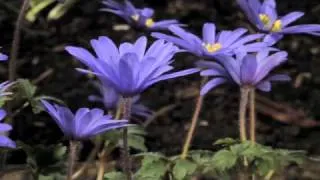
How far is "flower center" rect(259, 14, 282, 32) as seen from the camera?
4.35ft

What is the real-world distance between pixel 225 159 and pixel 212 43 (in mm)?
211

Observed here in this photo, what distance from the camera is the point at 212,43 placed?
51.3 inches

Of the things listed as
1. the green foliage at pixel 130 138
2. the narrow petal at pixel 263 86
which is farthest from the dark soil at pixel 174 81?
the narrow petal at pixel 263 86

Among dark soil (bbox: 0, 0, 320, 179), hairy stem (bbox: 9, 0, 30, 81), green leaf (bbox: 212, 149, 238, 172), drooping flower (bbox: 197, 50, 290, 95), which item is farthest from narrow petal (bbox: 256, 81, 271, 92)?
dark soil (bbox: 0, 0, 320, 179)

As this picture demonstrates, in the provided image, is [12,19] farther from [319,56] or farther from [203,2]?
[319,56]

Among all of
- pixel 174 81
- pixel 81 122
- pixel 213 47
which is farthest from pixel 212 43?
pixel 174 81

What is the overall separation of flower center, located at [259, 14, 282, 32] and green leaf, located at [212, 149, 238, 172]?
0.78ft

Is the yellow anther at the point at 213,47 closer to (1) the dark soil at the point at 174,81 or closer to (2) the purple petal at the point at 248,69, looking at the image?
(2) the purple petal at the point at 248,69

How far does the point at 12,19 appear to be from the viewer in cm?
234

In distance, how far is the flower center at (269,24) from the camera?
1325 millimetres

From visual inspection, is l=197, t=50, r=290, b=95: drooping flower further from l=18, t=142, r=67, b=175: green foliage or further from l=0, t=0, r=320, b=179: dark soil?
l=0, t=0, r=320, b=179: dark soil

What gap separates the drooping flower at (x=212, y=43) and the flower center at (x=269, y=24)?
0.19 ft

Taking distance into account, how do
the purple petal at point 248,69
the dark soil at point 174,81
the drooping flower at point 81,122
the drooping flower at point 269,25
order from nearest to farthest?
the drooping flower at point 81,122, the purple petal at point 248,69, the drooping flower at point 269,25, the dark soil at point 174,81

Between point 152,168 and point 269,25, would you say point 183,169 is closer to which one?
point 152,168
